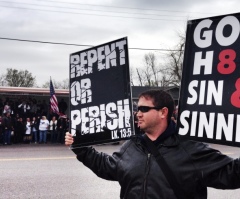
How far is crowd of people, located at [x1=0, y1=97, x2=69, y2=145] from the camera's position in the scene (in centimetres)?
1917

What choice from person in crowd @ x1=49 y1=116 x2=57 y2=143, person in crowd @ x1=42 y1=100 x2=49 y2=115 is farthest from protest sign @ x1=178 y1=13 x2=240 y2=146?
person in crowd @ x1=42 y1=100 x2=49 y2=115

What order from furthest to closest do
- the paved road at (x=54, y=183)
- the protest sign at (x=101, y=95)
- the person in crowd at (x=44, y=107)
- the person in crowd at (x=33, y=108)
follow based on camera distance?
the person in crowd at (x=44, y=107), the person in crowd at (x=33, y=108), the paved road at (x=54, y=183), the protest sign at (x=101, y=95)

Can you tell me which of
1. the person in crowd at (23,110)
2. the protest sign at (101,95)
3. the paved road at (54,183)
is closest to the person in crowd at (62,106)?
the person in crowd at (23,110)

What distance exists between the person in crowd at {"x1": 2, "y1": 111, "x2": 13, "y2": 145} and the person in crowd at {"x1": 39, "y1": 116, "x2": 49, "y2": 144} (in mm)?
1511

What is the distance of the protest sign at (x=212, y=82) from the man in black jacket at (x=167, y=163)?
0.14 meters

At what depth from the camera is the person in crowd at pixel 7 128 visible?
1872 cm

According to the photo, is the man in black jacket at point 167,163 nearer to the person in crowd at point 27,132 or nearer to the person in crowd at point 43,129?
the person in crowd at point 27,132

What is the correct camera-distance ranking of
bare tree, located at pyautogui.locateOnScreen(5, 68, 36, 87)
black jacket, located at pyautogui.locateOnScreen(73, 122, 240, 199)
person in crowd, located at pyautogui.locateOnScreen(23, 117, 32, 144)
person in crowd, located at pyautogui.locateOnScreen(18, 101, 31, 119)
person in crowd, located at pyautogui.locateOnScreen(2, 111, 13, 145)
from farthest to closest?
1. bare tree, located at pyautogui.locateOnScreen(5, 68, 36, 87)
2. person in crowd, located at pyautogui.locateOnScreen(18, 101, 31, 119)
3. person in crowd, located at pyautogui.locateOnScreen(23, 117, 32, 144)
4. person in crowd, located at pyautogui.locateOnScreen(2, 111, 13, 145)
5. black jacket, located at pyautogui.locateOnScreen(73, 122, 240, 199)

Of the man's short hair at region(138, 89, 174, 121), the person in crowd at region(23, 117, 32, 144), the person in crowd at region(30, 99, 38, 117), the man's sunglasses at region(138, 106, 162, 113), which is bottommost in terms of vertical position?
the person in crowd at region(23, 117, 32, 144)

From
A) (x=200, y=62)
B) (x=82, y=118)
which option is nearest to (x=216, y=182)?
(x=200, y=62)

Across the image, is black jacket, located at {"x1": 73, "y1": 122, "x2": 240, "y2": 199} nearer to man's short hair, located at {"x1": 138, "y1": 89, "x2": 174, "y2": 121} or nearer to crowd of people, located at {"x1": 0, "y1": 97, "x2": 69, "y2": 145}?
man's short hair, located at {"x1": 138, "y1": 89, "x2": 174, "y2": 121}

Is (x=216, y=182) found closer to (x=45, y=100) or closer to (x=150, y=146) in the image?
(x=150, y=146)

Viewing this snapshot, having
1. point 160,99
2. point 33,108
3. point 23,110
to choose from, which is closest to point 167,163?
point 160,99

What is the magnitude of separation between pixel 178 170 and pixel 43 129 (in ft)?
59.6
